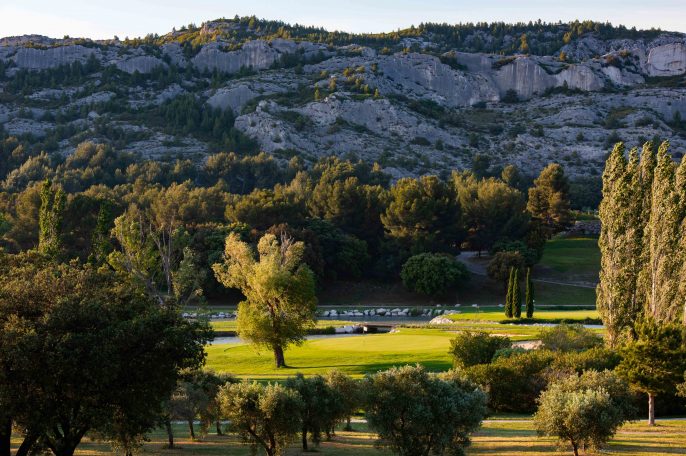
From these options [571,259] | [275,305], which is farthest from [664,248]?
[571,259]

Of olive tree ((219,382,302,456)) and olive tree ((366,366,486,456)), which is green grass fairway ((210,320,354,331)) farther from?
olive tree ((366,366,486,456))

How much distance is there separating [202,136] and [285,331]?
126076 mm

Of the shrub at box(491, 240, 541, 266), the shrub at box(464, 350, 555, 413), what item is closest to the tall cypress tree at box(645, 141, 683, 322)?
the shrub at box(464, 350, 555, 413)

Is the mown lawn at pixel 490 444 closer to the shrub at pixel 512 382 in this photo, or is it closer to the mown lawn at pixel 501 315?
the shrub at pixel 512 382

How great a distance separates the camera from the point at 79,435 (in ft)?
75.3

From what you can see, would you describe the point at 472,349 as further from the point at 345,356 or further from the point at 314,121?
the point at 314,121

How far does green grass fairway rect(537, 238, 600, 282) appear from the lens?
9640 centimetres

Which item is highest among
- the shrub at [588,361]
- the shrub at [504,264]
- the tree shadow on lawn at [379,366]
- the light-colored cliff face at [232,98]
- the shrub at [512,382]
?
the light-colored cliff face at [232,98]

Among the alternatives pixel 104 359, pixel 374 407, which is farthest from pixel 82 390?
pixel 374 407

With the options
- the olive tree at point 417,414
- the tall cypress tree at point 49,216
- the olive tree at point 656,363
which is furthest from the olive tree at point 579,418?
the tall cypress tree at point 49,216

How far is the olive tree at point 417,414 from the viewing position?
26.2 meters

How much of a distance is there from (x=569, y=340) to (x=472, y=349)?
544 centimetres

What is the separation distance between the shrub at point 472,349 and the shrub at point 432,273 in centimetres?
3978

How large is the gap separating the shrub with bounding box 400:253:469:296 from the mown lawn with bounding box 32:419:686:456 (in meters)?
52.5
